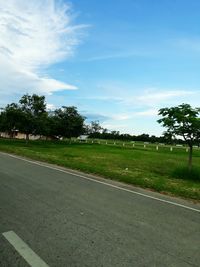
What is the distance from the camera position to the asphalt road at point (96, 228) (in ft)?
13.6

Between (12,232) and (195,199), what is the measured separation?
6029 mm

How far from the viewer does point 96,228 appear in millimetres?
5387

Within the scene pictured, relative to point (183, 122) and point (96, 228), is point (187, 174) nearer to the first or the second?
point (183, 122)

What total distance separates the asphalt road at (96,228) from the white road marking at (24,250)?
0.16 ft

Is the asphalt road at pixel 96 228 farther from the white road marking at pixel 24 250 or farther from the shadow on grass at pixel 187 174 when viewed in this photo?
the shadow on grass at pixel 187 174

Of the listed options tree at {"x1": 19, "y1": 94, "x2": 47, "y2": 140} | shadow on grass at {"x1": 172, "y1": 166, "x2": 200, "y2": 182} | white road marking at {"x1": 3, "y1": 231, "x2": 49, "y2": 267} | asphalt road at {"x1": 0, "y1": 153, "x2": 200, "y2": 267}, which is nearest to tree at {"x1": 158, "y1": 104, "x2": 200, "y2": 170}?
shadow on grass at {"x1": 172, "y1": 166, "x2": 200, "y2": 182}

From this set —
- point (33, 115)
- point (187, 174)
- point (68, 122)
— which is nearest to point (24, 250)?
point (187, 174)

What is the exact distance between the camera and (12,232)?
16.2 feet

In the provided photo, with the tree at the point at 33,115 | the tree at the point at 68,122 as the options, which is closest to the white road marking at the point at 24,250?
the tree at the point at 33,115

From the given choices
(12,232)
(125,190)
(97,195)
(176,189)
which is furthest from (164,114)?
(12,232)

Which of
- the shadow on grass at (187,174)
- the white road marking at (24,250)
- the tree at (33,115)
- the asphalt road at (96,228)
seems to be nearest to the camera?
the white road marking at (24,250)

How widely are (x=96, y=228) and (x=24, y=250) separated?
1.51 meters

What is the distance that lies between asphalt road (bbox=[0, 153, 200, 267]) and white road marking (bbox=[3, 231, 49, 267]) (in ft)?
0.16

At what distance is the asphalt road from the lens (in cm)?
414
